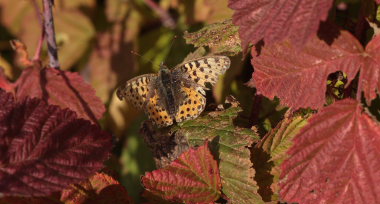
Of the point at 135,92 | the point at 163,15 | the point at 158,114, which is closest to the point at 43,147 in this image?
the point at 158,114

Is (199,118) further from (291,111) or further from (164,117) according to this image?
(291,111)

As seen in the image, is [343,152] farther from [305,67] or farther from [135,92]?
[135,92]

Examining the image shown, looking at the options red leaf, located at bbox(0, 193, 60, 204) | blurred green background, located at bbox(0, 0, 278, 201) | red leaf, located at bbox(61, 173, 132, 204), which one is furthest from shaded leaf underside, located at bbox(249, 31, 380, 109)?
blurred green background, located at bbox(0, 0, 278, 201)

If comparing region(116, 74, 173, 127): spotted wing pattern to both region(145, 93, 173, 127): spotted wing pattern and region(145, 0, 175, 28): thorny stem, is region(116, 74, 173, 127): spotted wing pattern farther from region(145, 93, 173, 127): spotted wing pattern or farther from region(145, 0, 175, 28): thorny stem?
region(145, 0, 175, 28): thorny stem

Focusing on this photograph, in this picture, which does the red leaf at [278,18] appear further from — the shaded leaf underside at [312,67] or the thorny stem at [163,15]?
the thorny stem at [163,15]

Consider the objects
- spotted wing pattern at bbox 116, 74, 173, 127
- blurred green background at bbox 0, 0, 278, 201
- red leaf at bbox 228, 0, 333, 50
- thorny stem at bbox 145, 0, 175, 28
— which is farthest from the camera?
thorny stem at bbox 145, 0, 175, 28

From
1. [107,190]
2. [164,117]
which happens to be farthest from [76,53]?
[107,190]

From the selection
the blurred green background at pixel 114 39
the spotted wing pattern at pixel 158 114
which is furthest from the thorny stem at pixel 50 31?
the blurred green background at pixel 114 39
